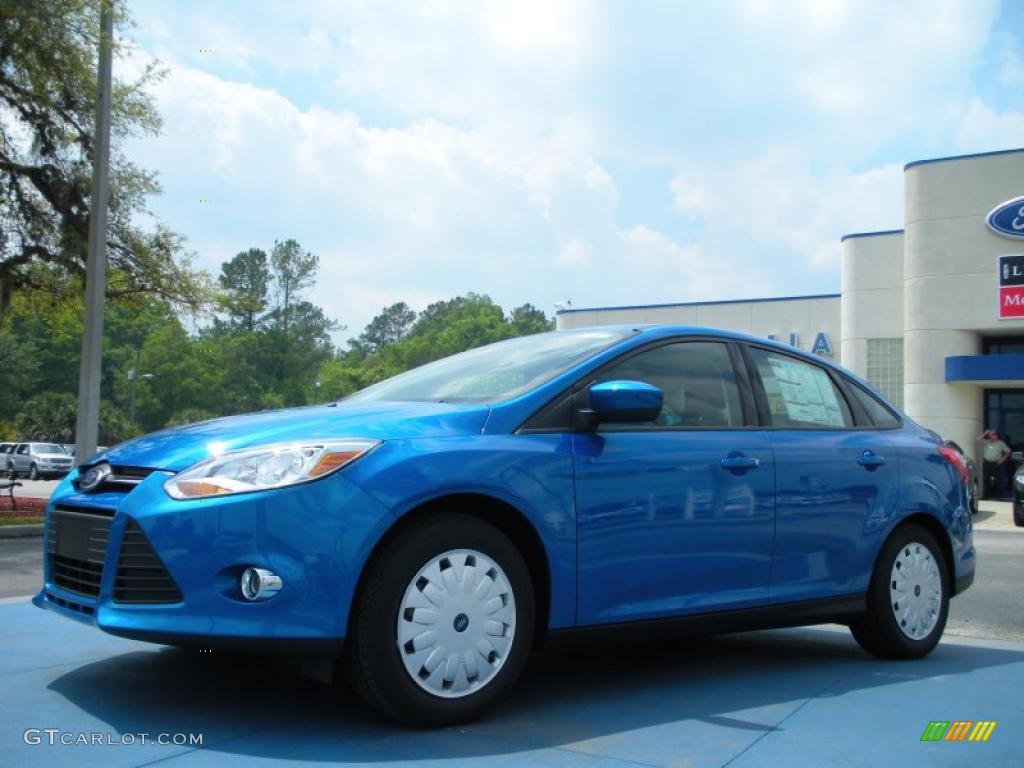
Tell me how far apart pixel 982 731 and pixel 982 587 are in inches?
229

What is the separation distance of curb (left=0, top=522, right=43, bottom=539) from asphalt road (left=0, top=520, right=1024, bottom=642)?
1.08ft

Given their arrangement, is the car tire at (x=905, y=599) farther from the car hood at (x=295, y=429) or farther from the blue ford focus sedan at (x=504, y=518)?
the car hood at (x=295, y=429)

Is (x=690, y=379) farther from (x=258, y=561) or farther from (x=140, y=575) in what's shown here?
(x=140, y=575)

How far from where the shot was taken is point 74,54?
17969 mm

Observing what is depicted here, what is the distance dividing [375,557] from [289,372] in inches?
3584

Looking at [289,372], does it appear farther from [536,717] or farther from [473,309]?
[536,717]

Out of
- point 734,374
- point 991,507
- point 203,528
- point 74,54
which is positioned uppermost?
point 74,54

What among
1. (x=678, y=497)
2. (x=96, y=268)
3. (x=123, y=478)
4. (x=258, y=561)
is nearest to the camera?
(x=258, y=561)

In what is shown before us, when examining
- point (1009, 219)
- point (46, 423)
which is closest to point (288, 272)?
point (46, 423)

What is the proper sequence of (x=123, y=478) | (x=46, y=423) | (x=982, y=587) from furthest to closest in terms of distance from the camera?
1. (x=46, y=423)
2. (x=982, y=587)
3. (x=123, y=478)

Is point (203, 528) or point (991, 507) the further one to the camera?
point (991, 507)

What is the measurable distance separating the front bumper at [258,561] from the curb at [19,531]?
11.5 m

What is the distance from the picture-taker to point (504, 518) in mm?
3951

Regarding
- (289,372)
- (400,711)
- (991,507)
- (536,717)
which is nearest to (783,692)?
(536,717)
